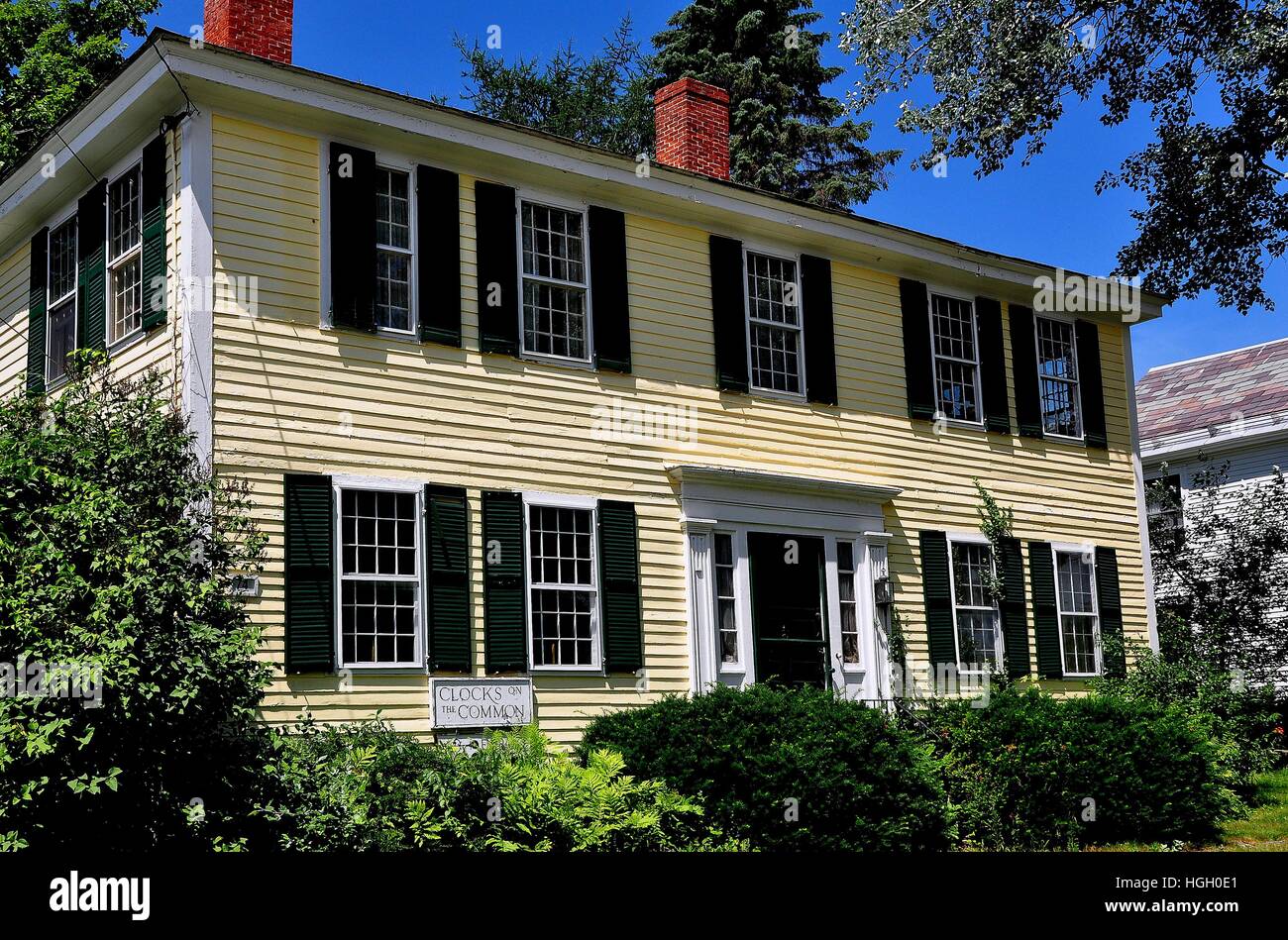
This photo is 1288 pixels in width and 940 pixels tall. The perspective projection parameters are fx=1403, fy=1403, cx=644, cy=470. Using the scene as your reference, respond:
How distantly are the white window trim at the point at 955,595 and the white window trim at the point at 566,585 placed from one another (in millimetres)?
5678

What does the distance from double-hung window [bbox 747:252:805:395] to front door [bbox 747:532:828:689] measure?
199 centimetres

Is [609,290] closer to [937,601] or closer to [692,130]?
[692,130]

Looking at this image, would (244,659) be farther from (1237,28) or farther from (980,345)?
(1237,28)

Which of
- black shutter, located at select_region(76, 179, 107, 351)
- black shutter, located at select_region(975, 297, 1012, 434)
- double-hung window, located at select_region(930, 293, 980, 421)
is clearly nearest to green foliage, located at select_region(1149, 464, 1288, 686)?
black shutter, located at select_region(975, 297, 1012, 434)

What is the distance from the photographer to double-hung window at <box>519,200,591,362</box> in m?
15.4

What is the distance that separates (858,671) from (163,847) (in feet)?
31.7

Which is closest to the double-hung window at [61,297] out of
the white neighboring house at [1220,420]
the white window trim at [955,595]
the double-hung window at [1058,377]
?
the white window trim at [955,595]

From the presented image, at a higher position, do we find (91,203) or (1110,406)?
(91,203)

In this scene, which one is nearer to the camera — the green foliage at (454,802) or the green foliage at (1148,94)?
the green foliage at (454,802)

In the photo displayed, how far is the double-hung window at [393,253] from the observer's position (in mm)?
14219

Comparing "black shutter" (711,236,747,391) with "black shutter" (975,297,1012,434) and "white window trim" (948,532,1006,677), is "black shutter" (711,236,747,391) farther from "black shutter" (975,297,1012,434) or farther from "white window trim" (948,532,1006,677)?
"black shutter" (975,297,1012,434)

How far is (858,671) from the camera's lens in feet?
56.9

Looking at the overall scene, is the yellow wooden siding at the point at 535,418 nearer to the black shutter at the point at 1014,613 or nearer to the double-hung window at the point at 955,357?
the double-hung window at the point at 955,357

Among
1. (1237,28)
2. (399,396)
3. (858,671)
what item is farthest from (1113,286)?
(399,396)
